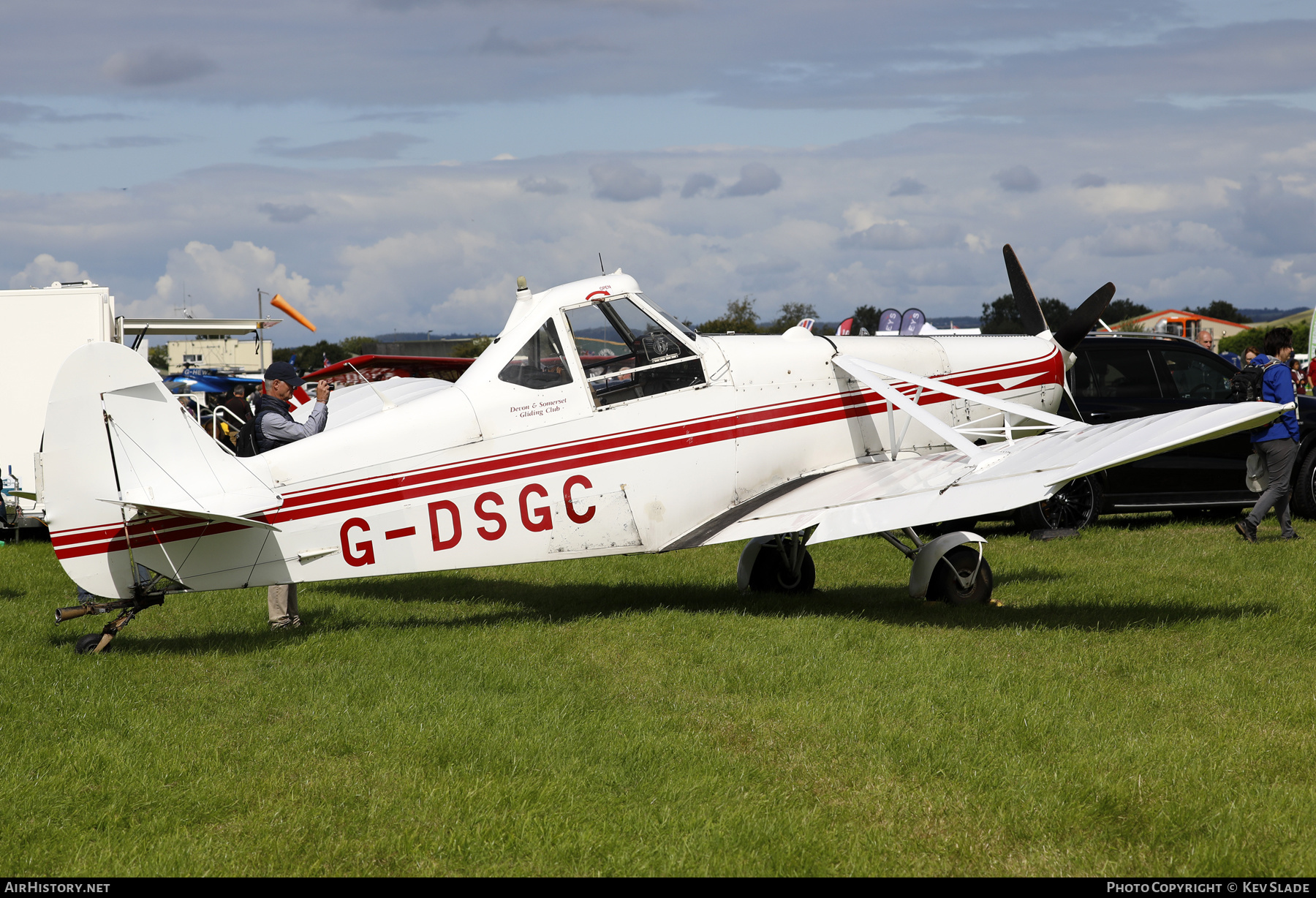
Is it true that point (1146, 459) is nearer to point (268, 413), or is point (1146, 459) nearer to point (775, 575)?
point (775, 575)

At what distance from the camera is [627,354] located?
315 inches

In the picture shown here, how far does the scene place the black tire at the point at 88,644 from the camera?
23.1 feet

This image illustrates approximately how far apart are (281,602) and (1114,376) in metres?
9.55

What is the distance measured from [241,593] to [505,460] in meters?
3.69

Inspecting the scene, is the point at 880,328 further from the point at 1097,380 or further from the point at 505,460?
the point at 505,460

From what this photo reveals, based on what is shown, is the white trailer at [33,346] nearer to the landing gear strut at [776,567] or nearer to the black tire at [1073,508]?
the landing gear strut at [776,567]

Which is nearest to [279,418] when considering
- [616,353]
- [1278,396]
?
[616,353]

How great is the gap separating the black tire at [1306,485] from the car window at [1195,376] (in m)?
1.36

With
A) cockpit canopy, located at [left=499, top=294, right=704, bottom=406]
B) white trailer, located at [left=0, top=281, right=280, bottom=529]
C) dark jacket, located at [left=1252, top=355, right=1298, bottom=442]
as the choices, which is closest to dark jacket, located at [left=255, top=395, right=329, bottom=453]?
cockpit canopy, located at [left=499, top=294, right=704, bottom=406]

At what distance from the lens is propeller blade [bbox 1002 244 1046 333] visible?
11.6 metres

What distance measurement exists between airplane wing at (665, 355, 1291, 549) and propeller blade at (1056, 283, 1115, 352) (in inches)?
102

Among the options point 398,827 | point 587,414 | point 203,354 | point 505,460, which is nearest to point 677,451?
point 587,414

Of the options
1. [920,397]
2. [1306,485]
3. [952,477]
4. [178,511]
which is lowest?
[1306,485]

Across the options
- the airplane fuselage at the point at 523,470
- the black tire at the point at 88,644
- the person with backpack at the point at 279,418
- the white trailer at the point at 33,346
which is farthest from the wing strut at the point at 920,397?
the white trailer at the point at 33,346
